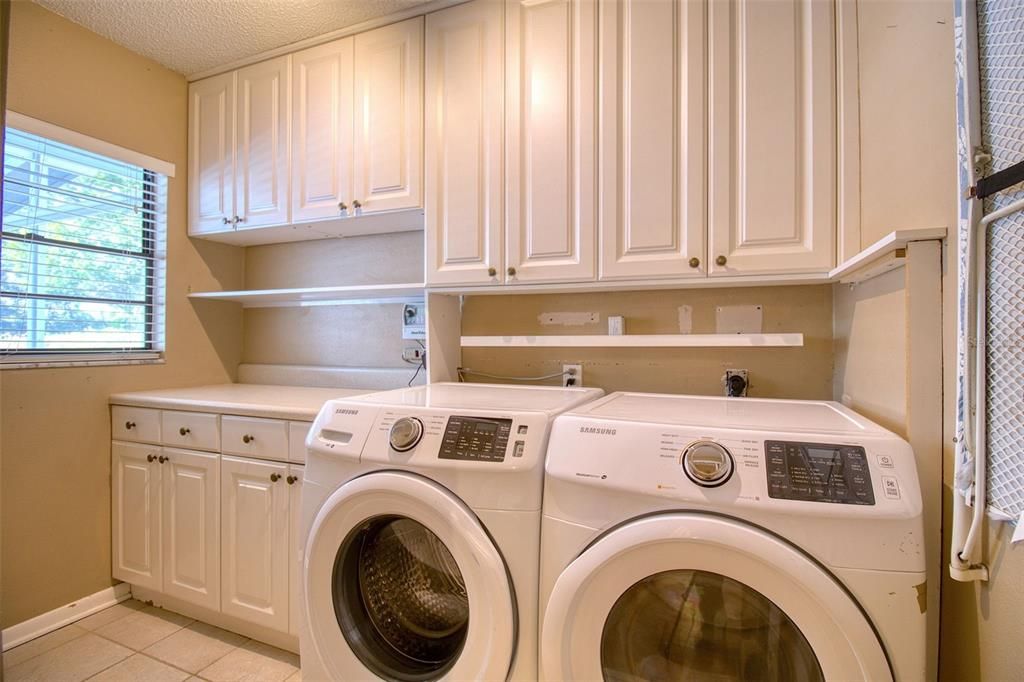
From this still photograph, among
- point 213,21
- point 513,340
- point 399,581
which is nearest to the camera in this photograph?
point 399,581

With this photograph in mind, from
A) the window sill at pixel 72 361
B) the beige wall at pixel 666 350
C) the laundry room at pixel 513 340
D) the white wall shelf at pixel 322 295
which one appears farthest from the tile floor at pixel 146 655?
the white wall shelf at pixel 322 295

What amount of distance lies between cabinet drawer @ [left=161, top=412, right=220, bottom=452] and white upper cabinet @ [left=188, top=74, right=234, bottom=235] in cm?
92

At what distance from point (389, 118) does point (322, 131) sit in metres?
0.35

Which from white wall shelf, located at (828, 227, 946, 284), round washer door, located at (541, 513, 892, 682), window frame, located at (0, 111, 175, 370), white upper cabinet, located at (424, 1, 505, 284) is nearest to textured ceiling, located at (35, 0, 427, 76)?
white upper cabinet, located at (424, 1, 505, 284)

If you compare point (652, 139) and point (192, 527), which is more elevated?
point (652, 139)

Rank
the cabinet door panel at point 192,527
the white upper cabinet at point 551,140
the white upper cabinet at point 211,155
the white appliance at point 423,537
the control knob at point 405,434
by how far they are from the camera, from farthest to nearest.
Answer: the white upper cabinet at point 211,155, the cabinet door panel at point 192,527, the white upper cabinet at point 551,140, the control knob at point 405,434, the white appliance at point 423,537

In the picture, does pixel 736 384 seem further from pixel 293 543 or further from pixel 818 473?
pixel 293 543

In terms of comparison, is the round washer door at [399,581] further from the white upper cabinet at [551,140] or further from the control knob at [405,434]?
the white upper cabinet at [551,140]

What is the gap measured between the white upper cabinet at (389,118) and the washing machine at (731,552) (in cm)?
127

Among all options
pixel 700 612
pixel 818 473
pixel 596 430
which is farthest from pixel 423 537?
pixel 818 473

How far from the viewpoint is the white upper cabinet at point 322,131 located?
6.42 ft

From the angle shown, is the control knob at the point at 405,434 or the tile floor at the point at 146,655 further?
the tile floor at the point at 146,655

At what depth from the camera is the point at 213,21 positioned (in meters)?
1.92

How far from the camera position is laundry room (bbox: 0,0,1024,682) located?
0.84 metres
